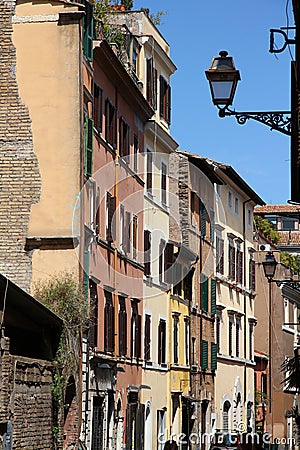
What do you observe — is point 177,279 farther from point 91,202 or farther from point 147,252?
point 91,202

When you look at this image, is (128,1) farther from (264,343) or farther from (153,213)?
(264,343)

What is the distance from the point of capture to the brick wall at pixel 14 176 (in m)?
26.0

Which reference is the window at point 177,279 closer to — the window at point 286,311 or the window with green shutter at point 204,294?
the window with green shutter at point 204,294

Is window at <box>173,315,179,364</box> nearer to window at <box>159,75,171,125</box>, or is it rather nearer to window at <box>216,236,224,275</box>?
window at <box>159,75,171,125</box>

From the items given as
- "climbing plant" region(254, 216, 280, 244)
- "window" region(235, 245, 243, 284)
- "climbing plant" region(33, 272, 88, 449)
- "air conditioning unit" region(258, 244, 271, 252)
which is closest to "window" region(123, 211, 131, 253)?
"climbing plant" region(33, 272, 88, 449)

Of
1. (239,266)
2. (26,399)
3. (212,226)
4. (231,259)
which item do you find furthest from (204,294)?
(26,399)

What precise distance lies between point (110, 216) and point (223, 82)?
61.8ft

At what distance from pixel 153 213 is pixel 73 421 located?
14065 millimetres

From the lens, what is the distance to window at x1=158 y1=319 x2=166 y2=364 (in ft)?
129

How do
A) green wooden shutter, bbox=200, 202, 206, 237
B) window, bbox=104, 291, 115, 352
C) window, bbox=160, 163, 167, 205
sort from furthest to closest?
green wooden shutter, bbox=200, 202, 206, 237, window, bbox=160, 163, 167, 205, window, bbox=104, 291, 115, 352

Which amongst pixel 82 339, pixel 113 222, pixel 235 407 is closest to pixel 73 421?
pixel 82 339

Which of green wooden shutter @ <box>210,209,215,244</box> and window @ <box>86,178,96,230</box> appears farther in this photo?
green wooden shutter @ <box>210,209,215,244</box>

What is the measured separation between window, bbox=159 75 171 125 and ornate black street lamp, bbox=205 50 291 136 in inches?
1081

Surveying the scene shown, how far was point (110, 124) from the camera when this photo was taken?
105 ft
